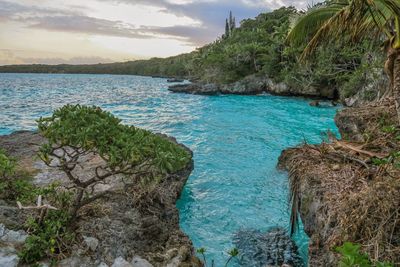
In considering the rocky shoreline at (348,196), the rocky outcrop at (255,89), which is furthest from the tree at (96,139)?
the rocky outcrop at (255,89)

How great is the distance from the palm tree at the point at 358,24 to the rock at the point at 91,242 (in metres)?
5.67

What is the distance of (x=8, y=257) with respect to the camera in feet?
14.3

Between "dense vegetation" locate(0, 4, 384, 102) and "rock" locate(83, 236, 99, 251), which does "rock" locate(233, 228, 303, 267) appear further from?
"dense vegetation" locate(0, 4, 384, 102)

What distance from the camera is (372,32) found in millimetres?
8320

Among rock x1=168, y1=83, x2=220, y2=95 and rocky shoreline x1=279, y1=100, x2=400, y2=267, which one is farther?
rock x1=168, y1=83, x2=220, y2=95

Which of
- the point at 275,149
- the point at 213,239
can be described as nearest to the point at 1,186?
the point at 213,239

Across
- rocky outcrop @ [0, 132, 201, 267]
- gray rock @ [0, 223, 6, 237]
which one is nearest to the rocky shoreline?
rocky outcrop @ [0, 132, 201, 267]

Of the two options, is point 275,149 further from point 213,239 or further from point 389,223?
point 389,223

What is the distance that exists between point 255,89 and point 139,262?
43307 mm

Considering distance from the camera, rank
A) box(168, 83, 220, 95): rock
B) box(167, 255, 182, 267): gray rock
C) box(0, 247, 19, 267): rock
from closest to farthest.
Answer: box(0, 247, 19, 267): rock < box(167, 255, 182, 267): gray rock < box(168, 83, 220, 95): rock

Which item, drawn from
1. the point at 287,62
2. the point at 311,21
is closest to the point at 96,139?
the point at 311,21

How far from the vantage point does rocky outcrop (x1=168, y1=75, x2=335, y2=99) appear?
39.2 metres

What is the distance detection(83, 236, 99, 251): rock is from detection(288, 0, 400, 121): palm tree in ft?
18.6

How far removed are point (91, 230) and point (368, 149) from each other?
5.02 m
